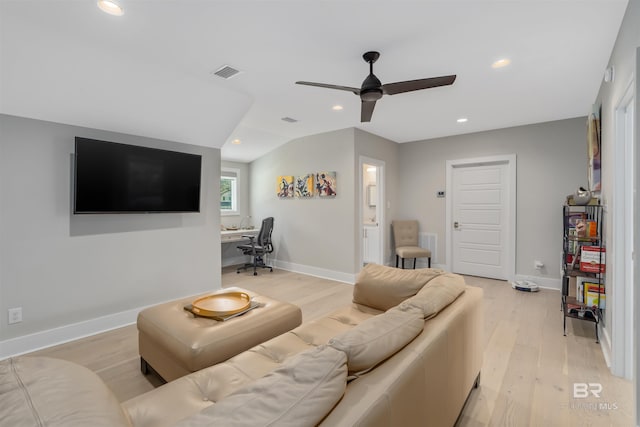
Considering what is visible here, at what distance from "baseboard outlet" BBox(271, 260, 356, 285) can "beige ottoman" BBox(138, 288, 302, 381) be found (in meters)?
2.57

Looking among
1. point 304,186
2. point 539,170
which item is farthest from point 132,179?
point 539,170

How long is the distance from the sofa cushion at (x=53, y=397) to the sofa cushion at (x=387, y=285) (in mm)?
1724

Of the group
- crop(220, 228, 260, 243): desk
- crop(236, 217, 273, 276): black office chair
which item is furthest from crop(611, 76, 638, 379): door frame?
crop(220, 228, 260, 243): desk

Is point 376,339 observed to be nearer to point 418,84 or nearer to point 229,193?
point 418,84

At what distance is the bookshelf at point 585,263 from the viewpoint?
2703 mm

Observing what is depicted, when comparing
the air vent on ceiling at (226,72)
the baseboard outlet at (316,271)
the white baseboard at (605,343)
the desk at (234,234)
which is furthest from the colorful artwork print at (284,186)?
the white baseboard at (605,343)

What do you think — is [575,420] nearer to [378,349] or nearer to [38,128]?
[378,349]

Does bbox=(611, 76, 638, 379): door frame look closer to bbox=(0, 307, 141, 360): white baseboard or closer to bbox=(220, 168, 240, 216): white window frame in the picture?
bbox=(0, 307, 141, 360): white baseboard

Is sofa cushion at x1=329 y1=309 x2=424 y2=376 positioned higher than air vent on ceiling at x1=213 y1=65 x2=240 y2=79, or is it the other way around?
air vent on ceiling at x1=213 y1=65 x2=240 y2=79

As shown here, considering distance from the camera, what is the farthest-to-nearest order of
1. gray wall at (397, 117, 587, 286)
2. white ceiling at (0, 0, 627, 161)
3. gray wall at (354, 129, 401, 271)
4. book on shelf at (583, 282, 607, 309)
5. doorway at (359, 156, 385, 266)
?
doorway at (359, 156, 385, 266) → gray wall at (354, 129, 401, 271) → gray wall at (397, 117, 587, 286) → book on shelf at (583, 282, 607, 309) → white ceiling at (0, 0, 627, 161)

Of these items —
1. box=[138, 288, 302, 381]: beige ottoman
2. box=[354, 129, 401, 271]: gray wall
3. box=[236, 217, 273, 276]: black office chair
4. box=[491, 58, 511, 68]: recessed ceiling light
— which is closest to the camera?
box=[138, 288, 302, 381]: beige ottoman

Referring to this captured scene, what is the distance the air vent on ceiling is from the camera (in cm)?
277

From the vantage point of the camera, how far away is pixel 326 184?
5.05m

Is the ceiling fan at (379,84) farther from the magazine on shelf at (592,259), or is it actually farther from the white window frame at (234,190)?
the white window frame at (234,190)
